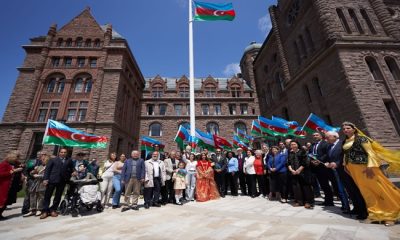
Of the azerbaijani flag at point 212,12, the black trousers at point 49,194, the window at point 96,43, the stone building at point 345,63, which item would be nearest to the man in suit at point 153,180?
the black trousers at point 49,194

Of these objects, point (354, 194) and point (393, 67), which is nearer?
point (354, 194)

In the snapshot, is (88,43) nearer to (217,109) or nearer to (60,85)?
(60,85)

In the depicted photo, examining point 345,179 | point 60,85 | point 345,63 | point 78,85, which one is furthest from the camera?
point 78,85

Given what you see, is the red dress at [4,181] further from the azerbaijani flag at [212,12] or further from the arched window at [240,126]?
the arched window at [240,126]

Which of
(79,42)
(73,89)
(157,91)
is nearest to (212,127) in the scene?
(157,91)

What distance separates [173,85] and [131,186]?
2840cm

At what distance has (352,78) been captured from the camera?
1325 cm

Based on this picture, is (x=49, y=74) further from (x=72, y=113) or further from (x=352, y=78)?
(x=352, y=78)

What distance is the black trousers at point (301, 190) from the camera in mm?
5910

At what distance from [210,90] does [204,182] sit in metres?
25.1

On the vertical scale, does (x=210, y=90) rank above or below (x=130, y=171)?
above

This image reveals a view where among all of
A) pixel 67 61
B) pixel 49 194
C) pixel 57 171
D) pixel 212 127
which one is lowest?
pixel 49 194

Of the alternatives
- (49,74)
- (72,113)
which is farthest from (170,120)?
(49,74)

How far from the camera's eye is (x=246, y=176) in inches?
378
